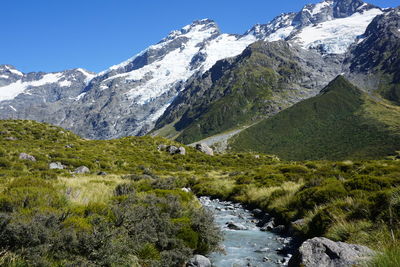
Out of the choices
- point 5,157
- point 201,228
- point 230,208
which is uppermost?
point 5,157

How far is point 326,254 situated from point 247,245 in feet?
20.3

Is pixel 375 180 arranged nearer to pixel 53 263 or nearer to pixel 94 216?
pixel 94 216

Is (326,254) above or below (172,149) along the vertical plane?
below

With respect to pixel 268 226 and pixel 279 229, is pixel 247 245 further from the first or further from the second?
pixel 268 226

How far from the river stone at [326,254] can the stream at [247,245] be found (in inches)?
96.9

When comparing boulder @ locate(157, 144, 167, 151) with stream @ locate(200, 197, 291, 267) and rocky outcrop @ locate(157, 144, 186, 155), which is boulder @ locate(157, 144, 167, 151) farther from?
stream @ locate(200, 197, 291, 267)

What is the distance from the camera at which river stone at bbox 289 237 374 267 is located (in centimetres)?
900

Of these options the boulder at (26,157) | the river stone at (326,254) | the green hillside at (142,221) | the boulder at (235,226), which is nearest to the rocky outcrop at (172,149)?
the boulder at (26,157)

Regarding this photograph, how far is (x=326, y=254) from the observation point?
9.64 m

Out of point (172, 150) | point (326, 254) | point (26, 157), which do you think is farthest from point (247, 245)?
point (172, 150)

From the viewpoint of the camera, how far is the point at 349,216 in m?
13.3

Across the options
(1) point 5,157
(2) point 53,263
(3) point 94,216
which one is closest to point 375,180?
(3) point 94,216

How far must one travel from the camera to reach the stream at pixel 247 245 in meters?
12.7

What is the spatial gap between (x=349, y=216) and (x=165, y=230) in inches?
311
